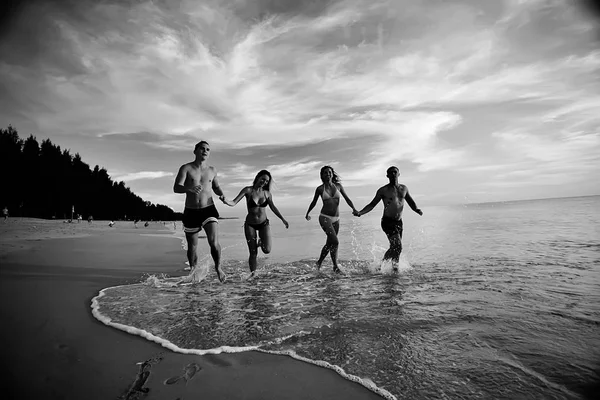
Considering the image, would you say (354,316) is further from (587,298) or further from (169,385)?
(587,298)

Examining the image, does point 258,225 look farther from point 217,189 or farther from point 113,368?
point 113,368

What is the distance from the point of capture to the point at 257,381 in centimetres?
228

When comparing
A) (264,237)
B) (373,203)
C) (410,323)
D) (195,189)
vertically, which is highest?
(195,189)

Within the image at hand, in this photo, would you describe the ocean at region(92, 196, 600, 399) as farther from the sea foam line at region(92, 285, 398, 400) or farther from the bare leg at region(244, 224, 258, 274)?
the bare leg at region(244, 224, 258, 274)

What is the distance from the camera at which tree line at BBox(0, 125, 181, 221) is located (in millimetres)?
43438

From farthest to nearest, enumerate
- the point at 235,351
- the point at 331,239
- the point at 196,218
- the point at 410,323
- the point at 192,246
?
the point at 331,239 < the point at 192,246 < the point at 196,218 < the point at 410,323 < the point at 235,351

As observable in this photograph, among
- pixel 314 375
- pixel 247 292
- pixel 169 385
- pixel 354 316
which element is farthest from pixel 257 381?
pixel 247 292

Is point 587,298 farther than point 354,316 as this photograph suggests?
Yes

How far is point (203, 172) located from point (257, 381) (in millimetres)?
4868

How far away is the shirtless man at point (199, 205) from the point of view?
19.6 ft

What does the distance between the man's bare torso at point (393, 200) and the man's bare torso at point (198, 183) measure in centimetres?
466

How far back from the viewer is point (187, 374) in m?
2.35

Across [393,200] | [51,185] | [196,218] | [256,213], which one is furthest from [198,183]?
[51,185]

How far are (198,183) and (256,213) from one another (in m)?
1.60
